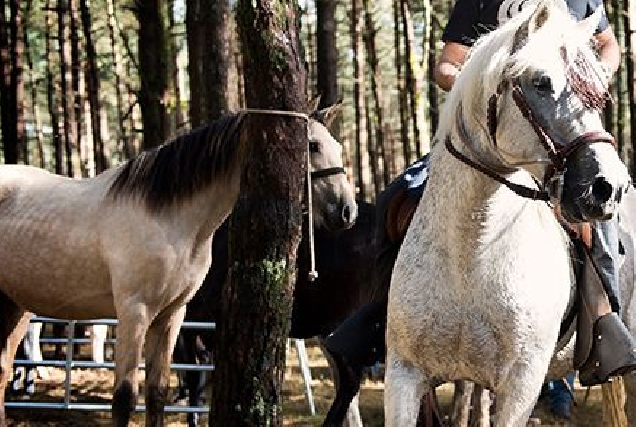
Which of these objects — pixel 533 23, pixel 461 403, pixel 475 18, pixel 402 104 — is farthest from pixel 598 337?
pixel 402 104

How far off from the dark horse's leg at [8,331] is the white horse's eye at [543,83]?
5655 millimetres

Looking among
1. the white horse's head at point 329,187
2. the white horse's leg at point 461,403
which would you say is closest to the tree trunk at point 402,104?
the white horse's head at point 329,187

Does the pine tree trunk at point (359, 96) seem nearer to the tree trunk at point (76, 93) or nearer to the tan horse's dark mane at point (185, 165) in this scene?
the tree trunk at point (76, 93)

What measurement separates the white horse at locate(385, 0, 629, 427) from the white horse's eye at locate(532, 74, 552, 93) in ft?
0.26

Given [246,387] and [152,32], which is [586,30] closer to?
[246,387]

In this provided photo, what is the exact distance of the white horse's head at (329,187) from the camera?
7.33m

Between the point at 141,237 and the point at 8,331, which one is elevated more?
the point at 141,237

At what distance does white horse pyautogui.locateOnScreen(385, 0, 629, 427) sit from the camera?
4.00m

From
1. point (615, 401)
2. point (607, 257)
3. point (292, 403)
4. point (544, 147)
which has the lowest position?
point (292, 403)

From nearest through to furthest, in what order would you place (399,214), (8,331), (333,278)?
(399,214) → (8,331) → (333,278)

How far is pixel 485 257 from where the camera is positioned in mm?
4266

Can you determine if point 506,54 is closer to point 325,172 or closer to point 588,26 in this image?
point 588,26

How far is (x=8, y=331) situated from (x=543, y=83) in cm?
583

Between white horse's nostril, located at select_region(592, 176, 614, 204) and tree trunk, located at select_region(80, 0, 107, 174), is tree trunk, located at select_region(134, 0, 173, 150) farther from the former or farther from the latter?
white horse's nostril, located at select_region(592, 176, 614, 204)
